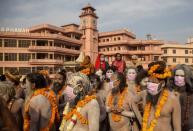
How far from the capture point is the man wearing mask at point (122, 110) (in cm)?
626

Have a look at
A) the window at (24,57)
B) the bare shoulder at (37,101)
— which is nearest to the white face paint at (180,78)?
the bare shoulder at (37,101)

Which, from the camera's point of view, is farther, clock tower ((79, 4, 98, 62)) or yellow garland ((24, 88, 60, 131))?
clock tower ((79, 4, 98, 62))

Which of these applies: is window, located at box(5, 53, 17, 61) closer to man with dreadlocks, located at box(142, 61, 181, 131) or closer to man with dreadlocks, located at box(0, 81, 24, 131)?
man with dreadlocks, located at box(0, 81, 24, 131)

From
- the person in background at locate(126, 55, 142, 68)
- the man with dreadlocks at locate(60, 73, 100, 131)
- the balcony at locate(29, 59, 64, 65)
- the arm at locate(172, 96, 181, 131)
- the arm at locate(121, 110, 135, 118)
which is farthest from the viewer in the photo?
the balcony at locate(29, 59, 64, 65)

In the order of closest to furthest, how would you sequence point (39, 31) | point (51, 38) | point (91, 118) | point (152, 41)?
1. point (91, 118)
2. point (51, 38)
3. point (39, 31)
4. point (152, 41)

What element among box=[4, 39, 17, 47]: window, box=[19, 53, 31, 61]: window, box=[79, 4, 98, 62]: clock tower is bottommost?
box=[19, 53, 31, 61]: window

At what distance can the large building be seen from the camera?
167 ft

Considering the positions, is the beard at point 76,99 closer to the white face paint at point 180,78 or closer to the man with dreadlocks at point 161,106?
the man with dreadlocks at point 161,106

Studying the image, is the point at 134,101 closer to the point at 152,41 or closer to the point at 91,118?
the point at 91,118

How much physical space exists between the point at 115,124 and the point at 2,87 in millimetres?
2693

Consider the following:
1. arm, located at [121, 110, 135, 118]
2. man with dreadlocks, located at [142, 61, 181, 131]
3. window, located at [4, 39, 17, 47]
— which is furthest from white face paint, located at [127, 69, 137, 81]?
window, located at [4, 39, 17, 47]

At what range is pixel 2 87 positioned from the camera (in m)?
5.02

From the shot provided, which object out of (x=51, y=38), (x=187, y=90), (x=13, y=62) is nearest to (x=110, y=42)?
(x=51, y=38)

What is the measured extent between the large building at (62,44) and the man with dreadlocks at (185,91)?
150ft
